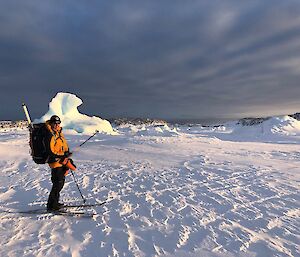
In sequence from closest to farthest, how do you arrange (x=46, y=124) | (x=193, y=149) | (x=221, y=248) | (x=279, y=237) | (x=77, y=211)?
(x=221, y=248) → (x=279, y=237) → (x=46, y=124) → (x=77, y=211) → (x=193, y=149)

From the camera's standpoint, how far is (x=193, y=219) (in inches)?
274

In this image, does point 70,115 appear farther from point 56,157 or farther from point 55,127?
point 56,157

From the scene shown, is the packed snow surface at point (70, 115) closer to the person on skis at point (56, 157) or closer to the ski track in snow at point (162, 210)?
the ski track in snow at point (162, 210)

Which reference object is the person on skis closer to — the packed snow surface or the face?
the face

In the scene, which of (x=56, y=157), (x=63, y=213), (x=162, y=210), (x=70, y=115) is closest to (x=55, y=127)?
(x=56, y=157)

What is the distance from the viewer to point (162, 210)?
7488 mm

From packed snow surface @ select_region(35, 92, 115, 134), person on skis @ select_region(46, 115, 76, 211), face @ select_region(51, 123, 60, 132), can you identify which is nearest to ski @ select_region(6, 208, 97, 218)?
person on skis @ select_region(46, 115, 76, 211)

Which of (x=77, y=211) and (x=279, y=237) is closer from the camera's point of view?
(x=279, y=237)

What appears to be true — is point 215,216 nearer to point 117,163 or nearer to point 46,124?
point 46,124

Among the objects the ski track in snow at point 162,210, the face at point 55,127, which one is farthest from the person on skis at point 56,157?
the ski track in snow at point 162,210

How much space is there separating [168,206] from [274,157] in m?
10.1

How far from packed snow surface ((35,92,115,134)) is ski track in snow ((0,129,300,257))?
888 inches

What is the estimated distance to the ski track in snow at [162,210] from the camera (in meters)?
5.66

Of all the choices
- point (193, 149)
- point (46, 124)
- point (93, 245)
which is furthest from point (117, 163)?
point (93, 245)
